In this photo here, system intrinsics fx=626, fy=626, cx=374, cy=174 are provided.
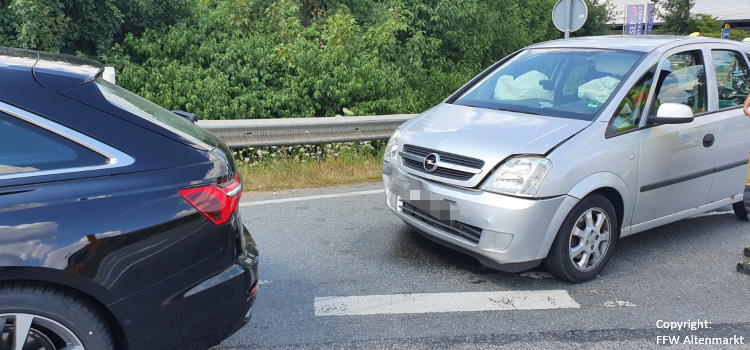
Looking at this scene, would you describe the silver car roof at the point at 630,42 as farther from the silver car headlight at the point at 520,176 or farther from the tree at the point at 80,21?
the tree at the point at 80,21

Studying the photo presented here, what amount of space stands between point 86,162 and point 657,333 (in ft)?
10.2

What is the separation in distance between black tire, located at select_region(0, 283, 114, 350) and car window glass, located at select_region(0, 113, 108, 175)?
1.50 feet

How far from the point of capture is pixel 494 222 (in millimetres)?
3889

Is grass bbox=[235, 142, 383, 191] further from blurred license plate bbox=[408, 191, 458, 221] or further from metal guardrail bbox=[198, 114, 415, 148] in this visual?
blurred license plate bbox=[408, 191, 458, 221]

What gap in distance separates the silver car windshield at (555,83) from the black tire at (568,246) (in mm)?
602

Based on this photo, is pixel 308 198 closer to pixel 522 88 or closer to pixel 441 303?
pixel 522 88

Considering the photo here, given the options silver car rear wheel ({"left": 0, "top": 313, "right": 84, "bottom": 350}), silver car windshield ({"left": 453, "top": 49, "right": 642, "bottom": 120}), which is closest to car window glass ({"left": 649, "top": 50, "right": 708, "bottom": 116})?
silver car windshield ({"left": 453, "top": 49, "right": 642, "bottom": 120})

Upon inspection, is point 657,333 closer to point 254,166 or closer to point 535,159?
point 535,159

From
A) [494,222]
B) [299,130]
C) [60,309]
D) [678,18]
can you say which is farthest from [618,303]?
[678,18]

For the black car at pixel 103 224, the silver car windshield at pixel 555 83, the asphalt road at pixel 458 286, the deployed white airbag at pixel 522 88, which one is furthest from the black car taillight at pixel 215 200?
the deployed white airbag at pixel 522 88

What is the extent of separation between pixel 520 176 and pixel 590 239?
770mm

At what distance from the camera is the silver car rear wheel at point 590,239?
164 inches

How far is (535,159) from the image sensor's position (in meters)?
3.94

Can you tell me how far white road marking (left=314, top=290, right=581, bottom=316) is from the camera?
3811 mm
